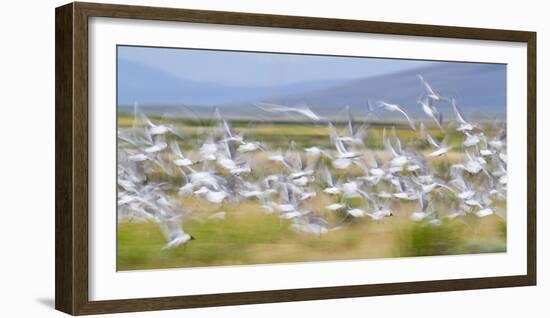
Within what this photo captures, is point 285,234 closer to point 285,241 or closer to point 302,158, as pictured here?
point 285,241

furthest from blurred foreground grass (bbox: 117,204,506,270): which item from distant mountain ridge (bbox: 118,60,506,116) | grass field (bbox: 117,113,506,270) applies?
distant mountain ridge (bbox: 118,60,506,116)

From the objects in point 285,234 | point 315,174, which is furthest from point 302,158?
point 285,234

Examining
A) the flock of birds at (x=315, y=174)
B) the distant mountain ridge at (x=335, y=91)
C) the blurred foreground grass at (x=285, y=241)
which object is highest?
the distant mountain ridge at (x=335, y=91)

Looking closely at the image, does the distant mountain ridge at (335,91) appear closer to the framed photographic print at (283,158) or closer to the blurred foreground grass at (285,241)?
the framed photographic print at (283,158)

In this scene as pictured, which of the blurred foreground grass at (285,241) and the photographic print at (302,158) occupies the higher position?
the photographic print at (302,158)

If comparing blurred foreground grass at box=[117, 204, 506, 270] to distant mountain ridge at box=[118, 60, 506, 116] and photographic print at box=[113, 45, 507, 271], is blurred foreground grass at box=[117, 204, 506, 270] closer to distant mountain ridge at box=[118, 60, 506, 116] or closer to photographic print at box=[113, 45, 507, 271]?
photographic print at box=[113, 45, 507, 271]

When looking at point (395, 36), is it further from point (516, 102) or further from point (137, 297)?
point (137, 297)

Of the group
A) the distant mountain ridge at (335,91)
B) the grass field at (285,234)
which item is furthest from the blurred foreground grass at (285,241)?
the distant mountain ridge at (335,91)

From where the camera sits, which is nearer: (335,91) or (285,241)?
(285,241)

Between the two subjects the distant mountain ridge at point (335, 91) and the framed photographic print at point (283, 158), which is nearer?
the framed photographic print at point (283, 158)
